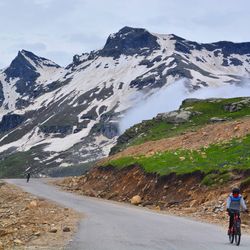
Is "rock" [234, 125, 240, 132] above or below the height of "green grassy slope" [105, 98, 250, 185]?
above

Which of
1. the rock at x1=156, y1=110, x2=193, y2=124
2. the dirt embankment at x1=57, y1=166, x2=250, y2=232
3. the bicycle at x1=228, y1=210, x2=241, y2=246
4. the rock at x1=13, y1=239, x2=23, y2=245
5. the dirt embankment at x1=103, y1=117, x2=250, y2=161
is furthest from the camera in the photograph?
the rock at x1=156, y1=110, x2=193, y2=124

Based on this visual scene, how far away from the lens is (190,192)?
43.5 metres

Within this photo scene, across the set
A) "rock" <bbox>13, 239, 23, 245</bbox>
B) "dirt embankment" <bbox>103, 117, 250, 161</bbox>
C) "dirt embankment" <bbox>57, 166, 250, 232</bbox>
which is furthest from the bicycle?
"dirt embankment" <bbox>103, 117, 250, 161</bbox>

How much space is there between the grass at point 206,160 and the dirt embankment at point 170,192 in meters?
0.90

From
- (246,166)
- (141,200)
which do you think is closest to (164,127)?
(141,200)

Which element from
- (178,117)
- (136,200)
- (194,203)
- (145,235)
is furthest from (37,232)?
(178,117)

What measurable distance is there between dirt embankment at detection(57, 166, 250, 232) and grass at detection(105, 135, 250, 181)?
898 mm

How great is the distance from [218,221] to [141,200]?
1703 centimetres

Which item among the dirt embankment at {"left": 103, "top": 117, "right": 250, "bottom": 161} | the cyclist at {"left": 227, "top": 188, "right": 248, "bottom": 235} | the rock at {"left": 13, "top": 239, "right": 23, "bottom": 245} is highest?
the dirt embankment at {"left": 103, "top": 117, "right": 250, "bottom": 161}

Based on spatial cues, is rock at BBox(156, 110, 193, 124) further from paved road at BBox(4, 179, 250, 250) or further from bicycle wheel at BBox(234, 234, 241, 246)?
bicycle wheel at BBox(234, 234, 241, 246)

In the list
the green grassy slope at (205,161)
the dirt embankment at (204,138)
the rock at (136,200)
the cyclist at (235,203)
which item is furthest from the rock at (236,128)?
the cyclist at (235,203)

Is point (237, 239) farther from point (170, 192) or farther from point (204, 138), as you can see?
point (204, 138)

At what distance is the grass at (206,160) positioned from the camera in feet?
140

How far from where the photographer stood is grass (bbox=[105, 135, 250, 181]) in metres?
42.7
